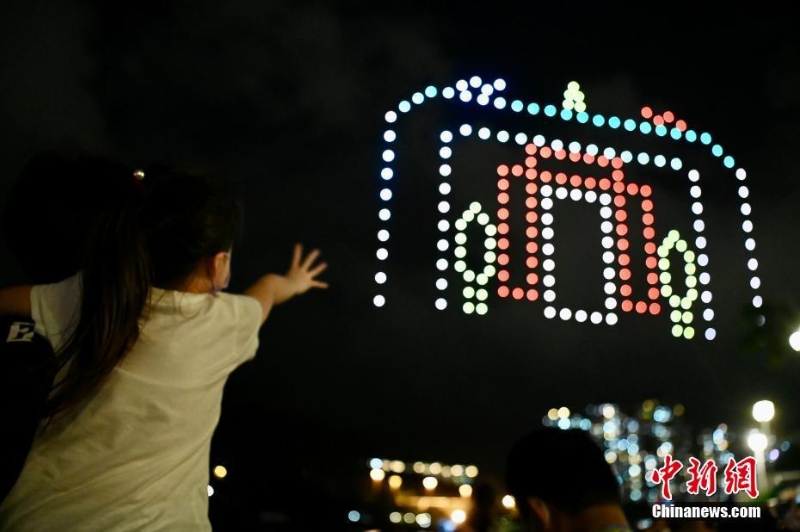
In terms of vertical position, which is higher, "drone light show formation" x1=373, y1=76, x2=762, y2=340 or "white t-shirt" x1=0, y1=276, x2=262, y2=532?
"drone light show formation" x1=373, y1=76, x2=762, y2=340

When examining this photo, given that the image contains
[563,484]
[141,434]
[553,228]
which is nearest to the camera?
[141,434]

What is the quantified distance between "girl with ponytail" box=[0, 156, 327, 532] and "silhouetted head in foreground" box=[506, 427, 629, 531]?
1031 millimetres

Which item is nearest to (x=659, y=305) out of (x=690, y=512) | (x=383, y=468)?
(x=690, y=512)

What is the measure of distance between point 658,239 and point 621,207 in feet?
1.33

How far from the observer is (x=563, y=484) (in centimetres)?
252

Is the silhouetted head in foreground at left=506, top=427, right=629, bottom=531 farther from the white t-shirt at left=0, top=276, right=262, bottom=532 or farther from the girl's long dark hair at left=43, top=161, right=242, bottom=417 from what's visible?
the girl's long dark hair at left=43, top=161, right=242, bottom=417

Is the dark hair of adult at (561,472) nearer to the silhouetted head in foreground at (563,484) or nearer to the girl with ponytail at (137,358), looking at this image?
the silhouetted head in foreground at (563,484)

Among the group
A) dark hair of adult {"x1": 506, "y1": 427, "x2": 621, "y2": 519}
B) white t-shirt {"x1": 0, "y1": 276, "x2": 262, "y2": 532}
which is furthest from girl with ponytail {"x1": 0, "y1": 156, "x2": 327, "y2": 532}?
dark hair of adult {"x1": 506, "y1": 427, "x2": 621, "y2": 519}

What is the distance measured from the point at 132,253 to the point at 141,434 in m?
0.50

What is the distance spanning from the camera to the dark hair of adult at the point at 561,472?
2.50 metres

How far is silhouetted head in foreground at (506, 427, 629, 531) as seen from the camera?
8.15ft

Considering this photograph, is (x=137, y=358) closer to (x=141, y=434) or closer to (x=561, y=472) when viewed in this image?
(x=141, y=434)

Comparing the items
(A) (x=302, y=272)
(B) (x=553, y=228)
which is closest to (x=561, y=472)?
(A) (x=302, y=272)

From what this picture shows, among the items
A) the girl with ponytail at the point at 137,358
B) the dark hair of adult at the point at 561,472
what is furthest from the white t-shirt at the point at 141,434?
the dark hair of adult at the point at 561,472
